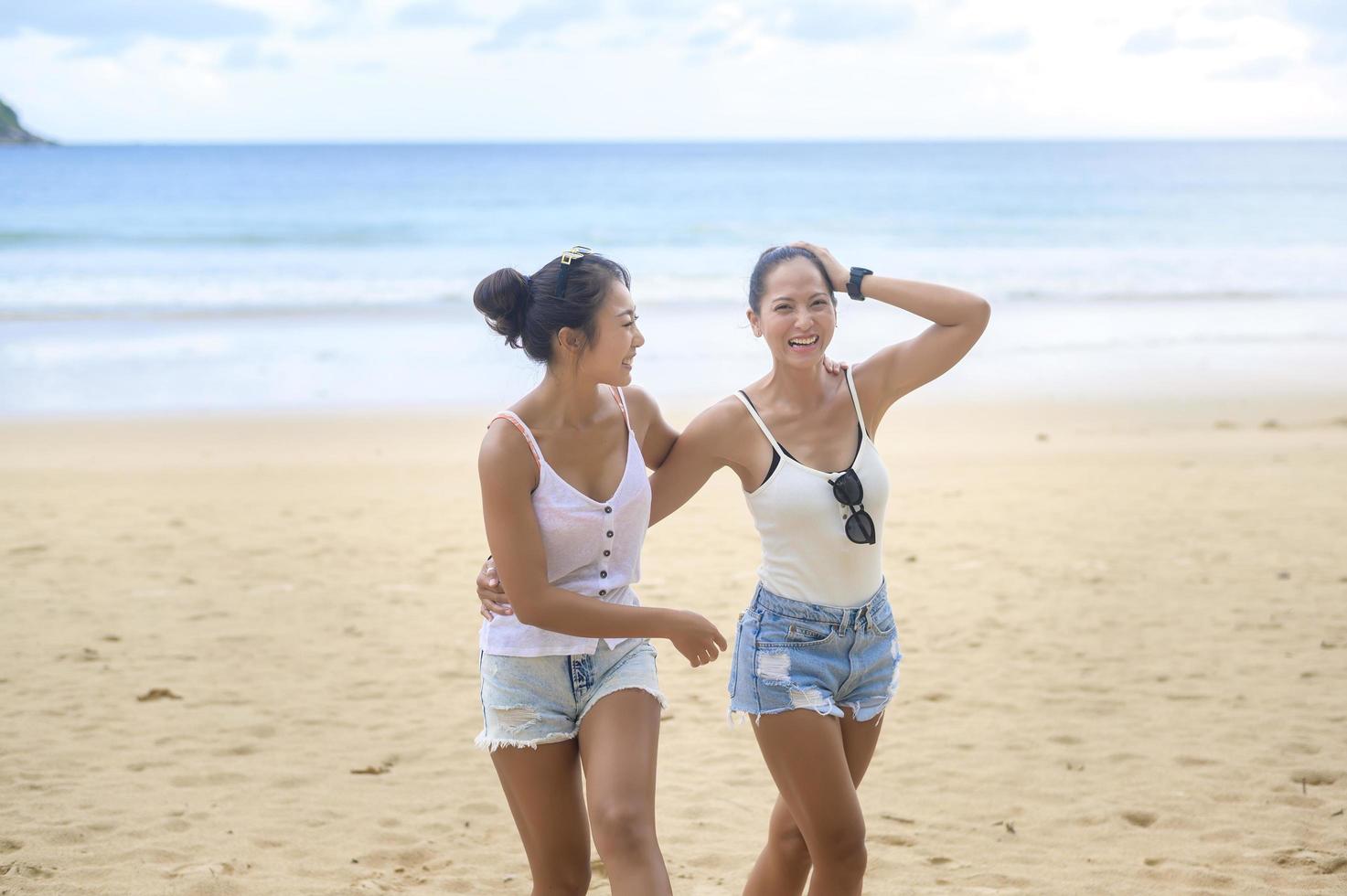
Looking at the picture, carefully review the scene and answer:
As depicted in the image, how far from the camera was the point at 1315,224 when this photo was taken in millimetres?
41656

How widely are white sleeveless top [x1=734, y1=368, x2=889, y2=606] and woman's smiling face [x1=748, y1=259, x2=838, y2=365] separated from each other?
0.24 meters

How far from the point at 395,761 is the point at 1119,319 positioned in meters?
18.8

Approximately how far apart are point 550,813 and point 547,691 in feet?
0.97

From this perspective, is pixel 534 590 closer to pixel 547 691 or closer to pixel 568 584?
pixel 568 584

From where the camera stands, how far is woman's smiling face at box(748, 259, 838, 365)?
3377mm

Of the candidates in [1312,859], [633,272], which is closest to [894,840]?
[1312,859]

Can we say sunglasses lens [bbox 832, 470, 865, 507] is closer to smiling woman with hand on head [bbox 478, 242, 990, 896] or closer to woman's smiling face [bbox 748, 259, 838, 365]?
smiling woman with hand on head [bbox 478, 242, 990, 896]

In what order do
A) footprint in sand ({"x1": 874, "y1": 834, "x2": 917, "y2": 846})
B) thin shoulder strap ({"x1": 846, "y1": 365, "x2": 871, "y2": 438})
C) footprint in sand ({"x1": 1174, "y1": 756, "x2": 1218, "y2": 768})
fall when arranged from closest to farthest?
1. thin shoulder strap ({"x1": 846, "y1": 365, "x2": 871, "y2": 438})
2. footprint in sand ({"x1": 874, "y1": 834, "x2": 917, "y2": 846})
3. footprint in sand ({"x1": 1174, "y1": 756, "x2": 1218, "y2": 768})

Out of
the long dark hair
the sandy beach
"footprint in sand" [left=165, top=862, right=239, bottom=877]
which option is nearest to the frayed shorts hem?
the long dark hair

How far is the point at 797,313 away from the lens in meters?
3.40

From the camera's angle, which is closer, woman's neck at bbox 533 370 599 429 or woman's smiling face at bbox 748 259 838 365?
woman's neck at bbox 533 370 599 429

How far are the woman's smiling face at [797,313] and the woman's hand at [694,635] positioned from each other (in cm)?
78

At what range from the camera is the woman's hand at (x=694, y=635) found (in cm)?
300

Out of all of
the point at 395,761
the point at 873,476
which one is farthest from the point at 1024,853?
the point at 395,761
